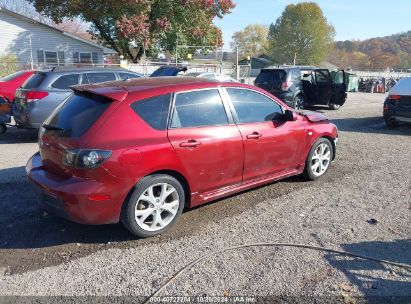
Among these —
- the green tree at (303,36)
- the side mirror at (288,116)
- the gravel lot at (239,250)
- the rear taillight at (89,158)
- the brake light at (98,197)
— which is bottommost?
the gravel lot at (239,250)

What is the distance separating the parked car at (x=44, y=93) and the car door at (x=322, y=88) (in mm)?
8677

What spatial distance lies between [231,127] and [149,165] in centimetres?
121

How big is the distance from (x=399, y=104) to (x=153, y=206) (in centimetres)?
890

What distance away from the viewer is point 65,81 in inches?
340

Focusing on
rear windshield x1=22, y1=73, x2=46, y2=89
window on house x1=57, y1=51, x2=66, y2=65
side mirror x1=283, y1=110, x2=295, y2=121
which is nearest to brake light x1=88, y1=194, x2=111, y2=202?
side mirror x1=283, y1=110, x2=295, y2=121

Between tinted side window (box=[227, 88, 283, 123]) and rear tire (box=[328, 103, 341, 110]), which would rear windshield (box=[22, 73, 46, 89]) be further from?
rear tire (box=[328, 103, 341, 110])

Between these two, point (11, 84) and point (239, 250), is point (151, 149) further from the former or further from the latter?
point (11, 84)

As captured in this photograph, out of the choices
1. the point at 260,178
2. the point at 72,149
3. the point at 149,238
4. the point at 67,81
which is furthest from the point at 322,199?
the point at 67,81

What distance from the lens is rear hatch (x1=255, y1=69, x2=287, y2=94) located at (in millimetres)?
13570

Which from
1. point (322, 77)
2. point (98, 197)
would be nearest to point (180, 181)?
point (98, 197)

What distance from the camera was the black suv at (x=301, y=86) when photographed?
44.5 ft

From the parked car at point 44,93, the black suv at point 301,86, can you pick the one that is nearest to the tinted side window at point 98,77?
the parked car at point 44,93

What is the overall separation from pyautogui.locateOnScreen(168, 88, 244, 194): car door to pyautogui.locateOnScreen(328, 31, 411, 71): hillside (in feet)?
289

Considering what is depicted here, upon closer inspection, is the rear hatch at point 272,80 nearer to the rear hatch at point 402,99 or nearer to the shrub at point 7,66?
the rear hatch at point 402,99
